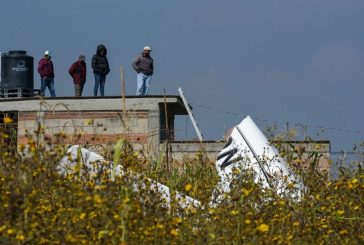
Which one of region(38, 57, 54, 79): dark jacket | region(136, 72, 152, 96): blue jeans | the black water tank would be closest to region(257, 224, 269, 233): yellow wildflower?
region(136, 72, 152, 96): blue jeans

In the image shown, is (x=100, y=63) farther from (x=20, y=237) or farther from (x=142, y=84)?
(x=20, y=237)

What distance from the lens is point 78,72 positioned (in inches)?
1243

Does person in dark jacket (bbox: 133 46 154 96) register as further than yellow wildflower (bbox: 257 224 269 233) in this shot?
Yes

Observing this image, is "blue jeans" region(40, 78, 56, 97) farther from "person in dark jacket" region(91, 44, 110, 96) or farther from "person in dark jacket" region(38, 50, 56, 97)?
"person in dark jacket" region(91, 44, 110, 96)

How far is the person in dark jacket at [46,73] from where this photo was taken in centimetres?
3231

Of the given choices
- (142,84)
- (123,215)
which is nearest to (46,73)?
(142,84)

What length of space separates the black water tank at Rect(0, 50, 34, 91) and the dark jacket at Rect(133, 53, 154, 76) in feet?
25.1

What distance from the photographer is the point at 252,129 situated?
488 inches

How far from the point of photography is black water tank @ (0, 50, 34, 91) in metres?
34.9

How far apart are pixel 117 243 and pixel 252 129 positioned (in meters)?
7.21

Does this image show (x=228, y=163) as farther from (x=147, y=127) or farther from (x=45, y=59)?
(x=45, y=59)

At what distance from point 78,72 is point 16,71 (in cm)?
406

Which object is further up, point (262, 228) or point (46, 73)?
point (46, 73)

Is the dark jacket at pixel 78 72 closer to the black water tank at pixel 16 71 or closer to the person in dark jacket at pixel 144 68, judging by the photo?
the person in dark jacket at pixel 144 68
